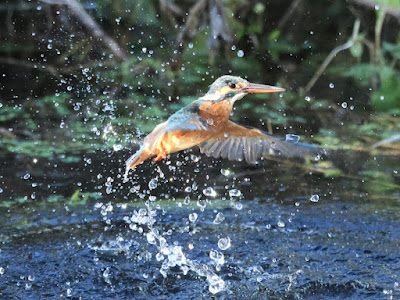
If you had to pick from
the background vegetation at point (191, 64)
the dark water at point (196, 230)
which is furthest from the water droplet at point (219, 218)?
the background vegetation at point (191, 64)

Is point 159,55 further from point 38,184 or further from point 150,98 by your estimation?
point 38,184

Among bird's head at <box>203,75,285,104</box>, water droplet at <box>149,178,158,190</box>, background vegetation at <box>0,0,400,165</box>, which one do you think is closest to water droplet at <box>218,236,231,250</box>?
bird's head at <box>203,75,285,104</box>

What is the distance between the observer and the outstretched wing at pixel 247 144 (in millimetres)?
2740

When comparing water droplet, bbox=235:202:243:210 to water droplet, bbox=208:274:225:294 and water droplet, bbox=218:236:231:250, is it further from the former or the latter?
water droplet, bbox=208:274:225:294

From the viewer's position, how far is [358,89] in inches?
232

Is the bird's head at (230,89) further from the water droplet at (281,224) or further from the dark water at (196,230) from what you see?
the water droplet at (281,224)

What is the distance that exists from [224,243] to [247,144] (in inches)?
20.8

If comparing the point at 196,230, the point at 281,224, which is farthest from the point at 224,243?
the point at 281,224

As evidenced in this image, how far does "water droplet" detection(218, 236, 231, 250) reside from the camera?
3039 mm

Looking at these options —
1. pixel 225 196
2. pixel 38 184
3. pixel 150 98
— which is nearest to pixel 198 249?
pixel 225 196

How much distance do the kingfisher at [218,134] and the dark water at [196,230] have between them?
513 mm

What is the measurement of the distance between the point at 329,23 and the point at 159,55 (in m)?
1.94

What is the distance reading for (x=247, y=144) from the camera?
294cm

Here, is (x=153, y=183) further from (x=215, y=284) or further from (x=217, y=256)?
(x=215, y=284)
